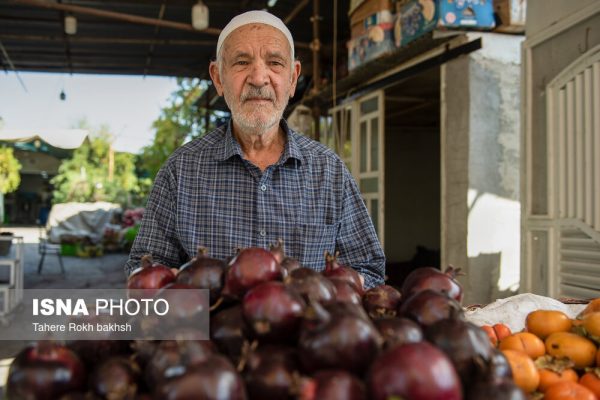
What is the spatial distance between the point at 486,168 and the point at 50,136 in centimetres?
812

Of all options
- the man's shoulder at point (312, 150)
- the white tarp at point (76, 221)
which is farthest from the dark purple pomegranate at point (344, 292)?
the white tarp at point (76, 221)

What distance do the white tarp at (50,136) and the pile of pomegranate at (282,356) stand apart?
9.47m

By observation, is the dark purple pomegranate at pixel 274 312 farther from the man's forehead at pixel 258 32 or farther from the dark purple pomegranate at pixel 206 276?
the man's forehead at pixel 258 32

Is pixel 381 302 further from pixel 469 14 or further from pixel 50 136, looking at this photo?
pixel 50 136

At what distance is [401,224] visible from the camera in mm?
11000

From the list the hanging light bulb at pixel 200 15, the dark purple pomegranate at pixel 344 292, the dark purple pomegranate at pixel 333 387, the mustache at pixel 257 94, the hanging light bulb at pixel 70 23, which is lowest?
the dark purple pomegranate at pixel 333 387

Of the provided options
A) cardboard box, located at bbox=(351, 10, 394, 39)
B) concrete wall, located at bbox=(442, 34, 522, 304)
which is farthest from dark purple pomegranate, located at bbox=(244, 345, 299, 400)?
cardboard box, located at bbox=(351, 10, 394, 39)

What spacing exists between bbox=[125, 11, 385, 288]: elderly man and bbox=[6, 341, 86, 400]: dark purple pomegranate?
1263 mm

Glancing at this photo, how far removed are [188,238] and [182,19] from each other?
6.82m

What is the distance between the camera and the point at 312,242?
237 cm

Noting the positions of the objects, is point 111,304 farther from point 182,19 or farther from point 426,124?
point 426,124

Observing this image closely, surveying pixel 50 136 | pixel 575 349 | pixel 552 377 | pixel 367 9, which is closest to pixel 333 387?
pixel 552 377

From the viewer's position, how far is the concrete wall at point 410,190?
10.9m

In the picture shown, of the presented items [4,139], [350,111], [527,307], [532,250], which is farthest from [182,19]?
[527,307]
